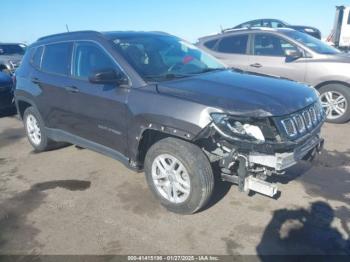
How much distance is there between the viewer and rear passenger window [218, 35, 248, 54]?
7719mm

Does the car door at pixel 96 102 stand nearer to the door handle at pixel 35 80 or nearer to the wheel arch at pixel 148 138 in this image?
the wheel arch at pixel 148 138

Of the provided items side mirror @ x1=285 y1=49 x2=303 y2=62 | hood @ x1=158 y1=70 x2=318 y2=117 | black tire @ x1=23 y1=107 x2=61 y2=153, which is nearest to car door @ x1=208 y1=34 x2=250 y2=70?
side mirror @ x1=285 y1=49 x2=303 y2=62

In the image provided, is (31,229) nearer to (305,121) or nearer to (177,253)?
(177,253)

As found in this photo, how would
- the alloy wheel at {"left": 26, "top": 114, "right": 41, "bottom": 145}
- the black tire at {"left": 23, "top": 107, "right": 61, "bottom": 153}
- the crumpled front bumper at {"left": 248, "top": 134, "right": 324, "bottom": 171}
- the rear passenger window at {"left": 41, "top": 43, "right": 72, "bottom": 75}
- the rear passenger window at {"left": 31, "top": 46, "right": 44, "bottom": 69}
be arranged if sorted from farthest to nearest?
1. the alloy wheel at {"left": 26, "top": 114, "right": 41, "bottom": 145}
2. the black tire at {"left": 23, "top": 107, "right": 61, "bottom": 153}
3. the rear passenger window at {"left": 31, "top": 46, "right": 44, "bottom": 69}
4. the rear passenger window at {"left": 41, "top": 43, "right": 72, "bottom": 75}
5. the crumpled front bumper at {"left": 248, "top": 134, "right": 324, "bottom": 171}

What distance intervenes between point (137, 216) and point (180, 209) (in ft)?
1.56

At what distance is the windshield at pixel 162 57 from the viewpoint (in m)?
3.94

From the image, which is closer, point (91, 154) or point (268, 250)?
point (268, 250)

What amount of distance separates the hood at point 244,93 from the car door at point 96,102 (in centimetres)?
64

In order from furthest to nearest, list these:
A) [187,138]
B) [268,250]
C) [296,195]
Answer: [296,195]
[187,138]
[268,250]

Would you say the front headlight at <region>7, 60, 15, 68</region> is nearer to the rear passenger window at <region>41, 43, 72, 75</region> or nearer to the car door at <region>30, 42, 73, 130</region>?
the car door at <region>30, 42, 73, 130</region>

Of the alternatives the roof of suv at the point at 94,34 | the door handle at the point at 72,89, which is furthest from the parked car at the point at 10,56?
the door handle at the point at 72,89

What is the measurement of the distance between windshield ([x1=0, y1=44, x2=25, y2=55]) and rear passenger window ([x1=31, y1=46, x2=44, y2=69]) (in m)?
10.3

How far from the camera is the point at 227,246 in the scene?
317 centimetres

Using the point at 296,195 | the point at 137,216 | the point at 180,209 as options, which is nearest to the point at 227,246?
the point at 180,209
